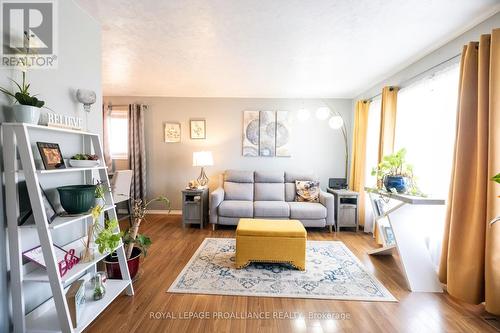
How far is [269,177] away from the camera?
420cm

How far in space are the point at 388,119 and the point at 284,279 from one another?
2.47m

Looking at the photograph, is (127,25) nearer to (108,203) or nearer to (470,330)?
(108,203)

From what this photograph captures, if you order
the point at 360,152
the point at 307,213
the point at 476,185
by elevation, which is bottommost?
the point at 307,213

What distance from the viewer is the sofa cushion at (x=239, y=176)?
4.18 meters

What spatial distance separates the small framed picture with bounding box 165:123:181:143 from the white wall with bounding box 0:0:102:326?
2.36 metres

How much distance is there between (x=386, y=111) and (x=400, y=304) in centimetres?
232

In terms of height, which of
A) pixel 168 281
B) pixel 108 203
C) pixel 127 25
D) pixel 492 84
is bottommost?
pixel 168 281

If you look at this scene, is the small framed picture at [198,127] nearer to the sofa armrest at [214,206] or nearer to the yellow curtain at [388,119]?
the sofa armrest at [214,206]

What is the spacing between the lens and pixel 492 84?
1.66 metres

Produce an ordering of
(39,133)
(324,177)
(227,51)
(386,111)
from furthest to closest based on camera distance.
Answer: (324,177), (386,111), (227,51), (39,133)

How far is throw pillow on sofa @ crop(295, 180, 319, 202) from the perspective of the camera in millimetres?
3959

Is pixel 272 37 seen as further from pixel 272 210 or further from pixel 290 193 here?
pixel 290 193

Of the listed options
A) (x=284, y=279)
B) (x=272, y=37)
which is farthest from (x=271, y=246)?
(x=272, y=37)

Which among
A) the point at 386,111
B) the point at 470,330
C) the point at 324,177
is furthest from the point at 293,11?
the point at 324,177
